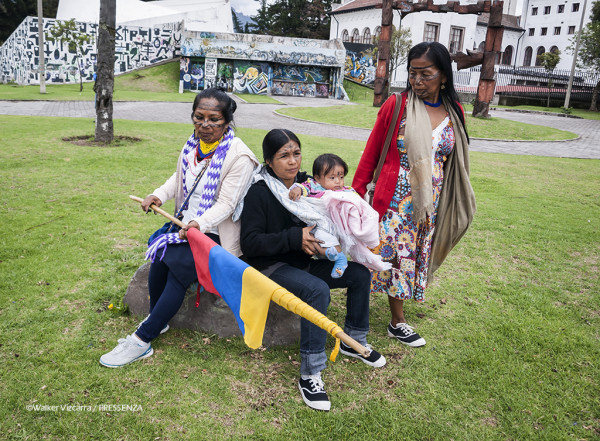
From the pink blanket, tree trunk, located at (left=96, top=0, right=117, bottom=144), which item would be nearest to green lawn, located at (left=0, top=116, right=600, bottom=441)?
the pink blanket

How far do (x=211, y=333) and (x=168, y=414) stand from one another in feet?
2.68

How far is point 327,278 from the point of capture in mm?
3080

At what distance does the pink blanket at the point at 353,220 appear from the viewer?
2.88 metres

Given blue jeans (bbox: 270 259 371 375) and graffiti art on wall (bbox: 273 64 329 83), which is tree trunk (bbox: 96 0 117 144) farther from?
graffiti art on wall (bbox: 273 64 329 83)

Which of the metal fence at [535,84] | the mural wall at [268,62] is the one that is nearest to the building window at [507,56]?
the metal fence at [535,84]

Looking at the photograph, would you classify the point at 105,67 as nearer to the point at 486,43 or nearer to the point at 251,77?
the point at 486,43

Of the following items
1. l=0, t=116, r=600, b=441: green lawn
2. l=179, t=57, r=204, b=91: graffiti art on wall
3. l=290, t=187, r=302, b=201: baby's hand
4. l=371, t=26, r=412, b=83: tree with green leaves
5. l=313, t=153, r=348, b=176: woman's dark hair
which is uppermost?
l=371, t=26, r=412, b=83: tree with green leaves

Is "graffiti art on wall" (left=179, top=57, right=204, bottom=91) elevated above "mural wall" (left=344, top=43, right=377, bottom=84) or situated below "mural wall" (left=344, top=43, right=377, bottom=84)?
below

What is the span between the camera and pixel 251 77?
32875mm

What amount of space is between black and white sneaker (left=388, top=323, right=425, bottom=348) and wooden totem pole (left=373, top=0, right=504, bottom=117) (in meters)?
14.3

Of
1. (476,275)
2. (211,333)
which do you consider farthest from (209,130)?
(476,275)

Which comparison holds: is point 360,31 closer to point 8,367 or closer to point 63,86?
point 63,86

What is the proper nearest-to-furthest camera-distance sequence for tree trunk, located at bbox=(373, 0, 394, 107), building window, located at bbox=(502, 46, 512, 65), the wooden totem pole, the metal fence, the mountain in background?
1. the wooden totem pole
2. tree trunk, located at bbox=(373, 0, 394, 107)
3. the metal fence
4. building window, located at bbox=(502, 46, 512, 65)
5. the mountain in background

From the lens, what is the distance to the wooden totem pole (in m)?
16.9
